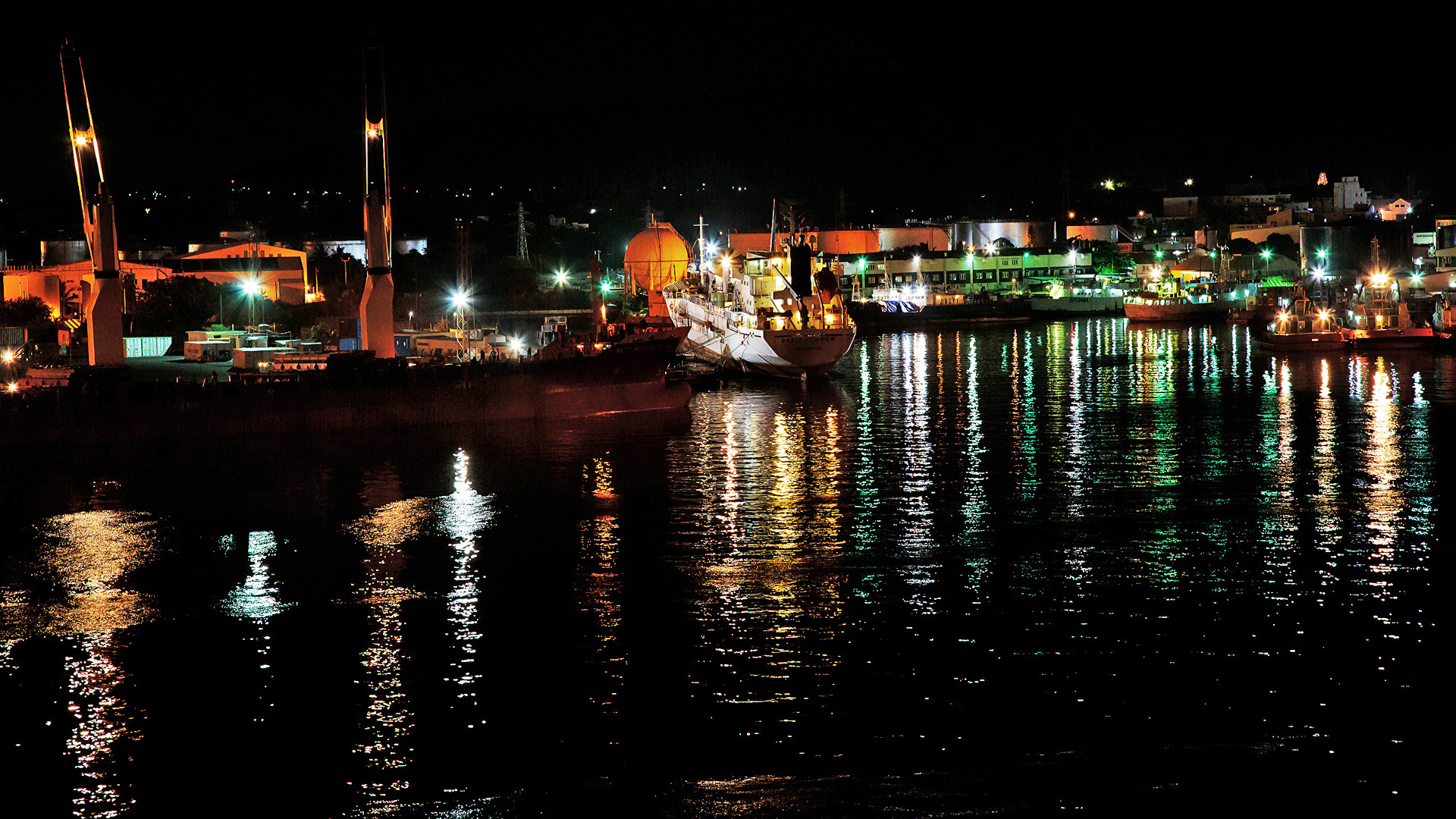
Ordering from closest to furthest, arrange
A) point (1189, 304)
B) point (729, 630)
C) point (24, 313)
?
point (729, 630), point (24, 313), point (1189, 304)

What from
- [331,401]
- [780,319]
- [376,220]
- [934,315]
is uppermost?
[376,220]

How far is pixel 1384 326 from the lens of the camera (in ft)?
169

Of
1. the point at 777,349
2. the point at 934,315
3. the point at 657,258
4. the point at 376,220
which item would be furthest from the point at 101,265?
the point at 934,315

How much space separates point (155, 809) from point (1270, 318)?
61397mm

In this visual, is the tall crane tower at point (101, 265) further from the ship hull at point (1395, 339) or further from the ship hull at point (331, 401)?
the ship hull at point (1395, 339)

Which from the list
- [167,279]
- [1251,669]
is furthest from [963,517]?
[167,279]

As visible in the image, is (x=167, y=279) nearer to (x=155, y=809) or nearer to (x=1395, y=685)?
(x=155, y=809)

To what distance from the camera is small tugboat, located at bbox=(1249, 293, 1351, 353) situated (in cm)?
5088

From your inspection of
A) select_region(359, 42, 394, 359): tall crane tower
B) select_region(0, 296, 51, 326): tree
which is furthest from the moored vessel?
select_region(0, 296, 51, 326): tree

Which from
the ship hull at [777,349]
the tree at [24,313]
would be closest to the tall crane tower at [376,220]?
the ship hull at [777,349]

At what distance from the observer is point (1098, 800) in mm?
8664

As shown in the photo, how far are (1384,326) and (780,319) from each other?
89.1ft

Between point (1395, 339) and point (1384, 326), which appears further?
point (1384, 326)

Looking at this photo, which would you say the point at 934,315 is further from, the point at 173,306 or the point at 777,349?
the point at 173,306
